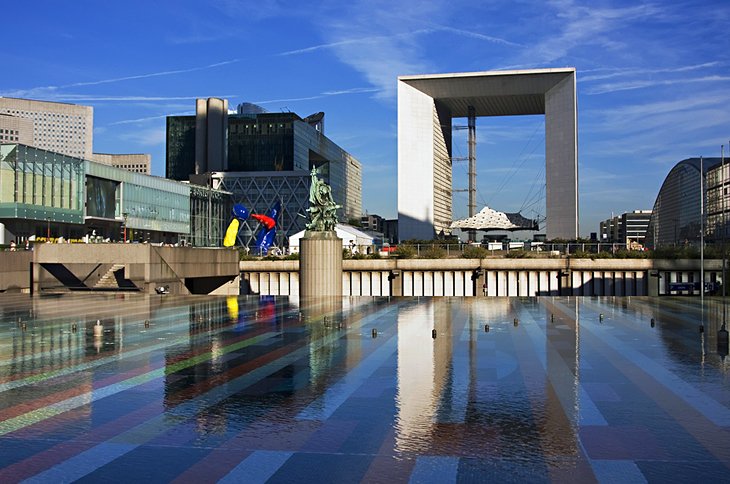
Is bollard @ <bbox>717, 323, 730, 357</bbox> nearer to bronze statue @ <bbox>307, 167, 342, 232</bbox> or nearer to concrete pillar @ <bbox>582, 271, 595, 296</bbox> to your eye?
bronze statue @ <bbox>307, 167, 342, 232</bbox>

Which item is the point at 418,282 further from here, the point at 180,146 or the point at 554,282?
the point at 180,146

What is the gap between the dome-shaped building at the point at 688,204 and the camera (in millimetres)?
122556

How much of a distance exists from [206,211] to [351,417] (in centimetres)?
12093

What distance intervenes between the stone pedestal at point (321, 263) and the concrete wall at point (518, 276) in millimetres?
15884

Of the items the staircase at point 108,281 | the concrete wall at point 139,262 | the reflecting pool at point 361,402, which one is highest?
the concrete wall at point 139,262

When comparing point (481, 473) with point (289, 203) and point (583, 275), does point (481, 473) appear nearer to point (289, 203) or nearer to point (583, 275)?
point (583, 275)


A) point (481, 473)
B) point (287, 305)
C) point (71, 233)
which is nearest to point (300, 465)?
point (481, 473)

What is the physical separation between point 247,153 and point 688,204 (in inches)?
3862

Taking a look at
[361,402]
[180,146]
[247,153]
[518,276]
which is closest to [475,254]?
[518,276]

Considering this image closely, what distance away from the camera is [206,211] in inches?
5128

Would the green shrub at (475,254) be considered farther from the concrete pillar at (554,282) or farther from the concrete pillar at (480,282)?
the concrete pillar at (554,282)

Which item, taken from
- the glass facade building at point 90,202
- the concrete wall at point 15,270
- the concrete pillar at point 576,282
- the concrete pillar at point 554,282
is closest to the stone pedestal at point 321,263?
the concrete wall at point 15,270

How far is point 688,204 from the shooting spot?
518 ft

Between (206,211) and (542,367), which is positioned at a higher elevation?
(206,211)
